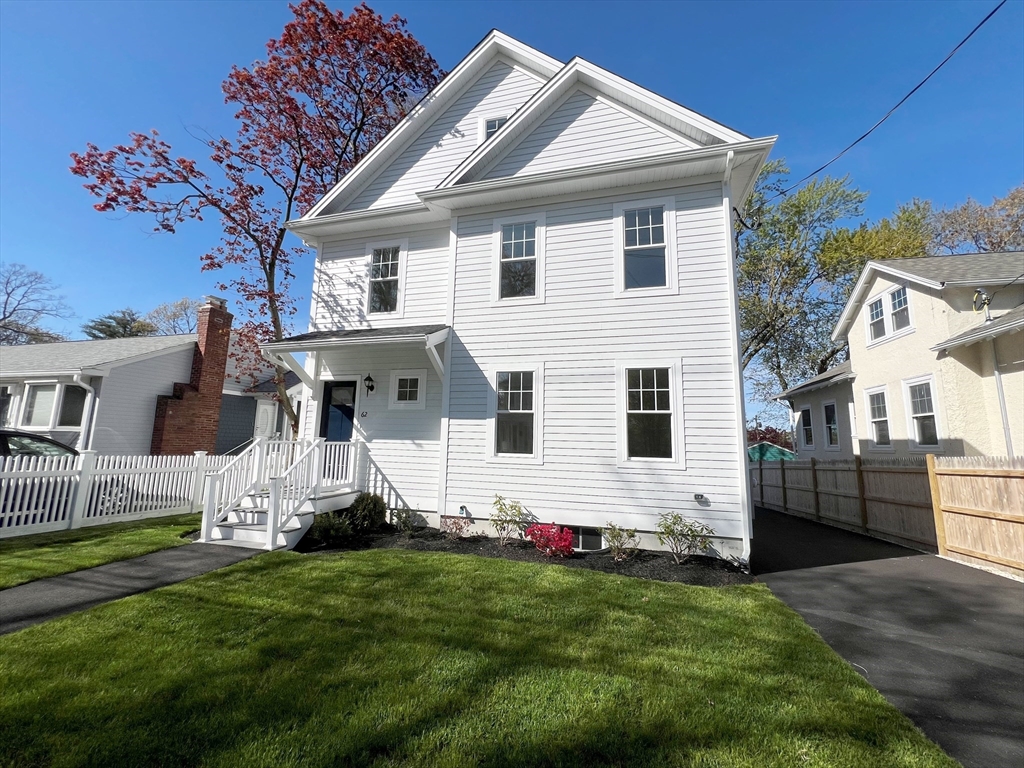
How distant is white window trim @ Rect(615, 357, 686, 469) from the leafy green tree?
129 feet

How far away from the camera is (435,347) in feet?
28.3

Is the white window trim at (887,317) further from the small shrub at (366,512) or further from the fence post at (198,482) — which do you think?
the fence post at (198,482)

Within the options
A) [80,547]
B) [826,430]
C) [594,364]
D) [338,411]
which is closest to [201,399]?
[338,411]

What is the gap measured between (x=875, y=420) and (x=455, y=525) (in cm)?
1343

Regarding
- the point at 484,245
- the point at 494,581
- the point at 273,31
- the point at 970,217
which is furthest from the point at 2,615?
the point at 970,217

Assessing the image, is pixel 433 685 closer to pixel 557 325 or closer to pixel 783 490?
pixel 557 325

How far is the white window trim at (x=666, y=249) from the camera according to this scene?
780cm

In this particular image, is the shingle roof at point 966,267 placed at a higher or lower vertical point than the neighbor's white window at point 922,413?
higher

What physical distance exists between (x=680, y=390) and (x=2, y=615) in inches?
343

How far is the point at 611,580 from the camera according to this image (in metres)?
5.93

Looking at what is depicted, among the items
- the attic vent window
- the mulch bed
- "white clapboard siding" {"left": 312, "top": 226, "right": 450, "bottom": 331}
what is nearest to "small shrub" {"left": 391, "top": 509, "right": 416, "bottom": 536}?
the mulch bed

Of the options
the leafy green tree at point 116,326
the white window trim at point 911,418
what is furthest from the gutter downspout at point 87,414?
the leafy green tree at point 116,326

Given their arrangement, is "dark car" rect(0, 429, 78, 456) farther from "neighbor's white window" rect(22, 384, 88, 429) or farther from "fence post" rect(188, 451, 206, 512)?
"neighbor's white window" rect(22, 384, 88, 429)

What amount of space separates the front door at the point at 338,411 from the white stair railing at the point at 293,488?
1.57 metres
